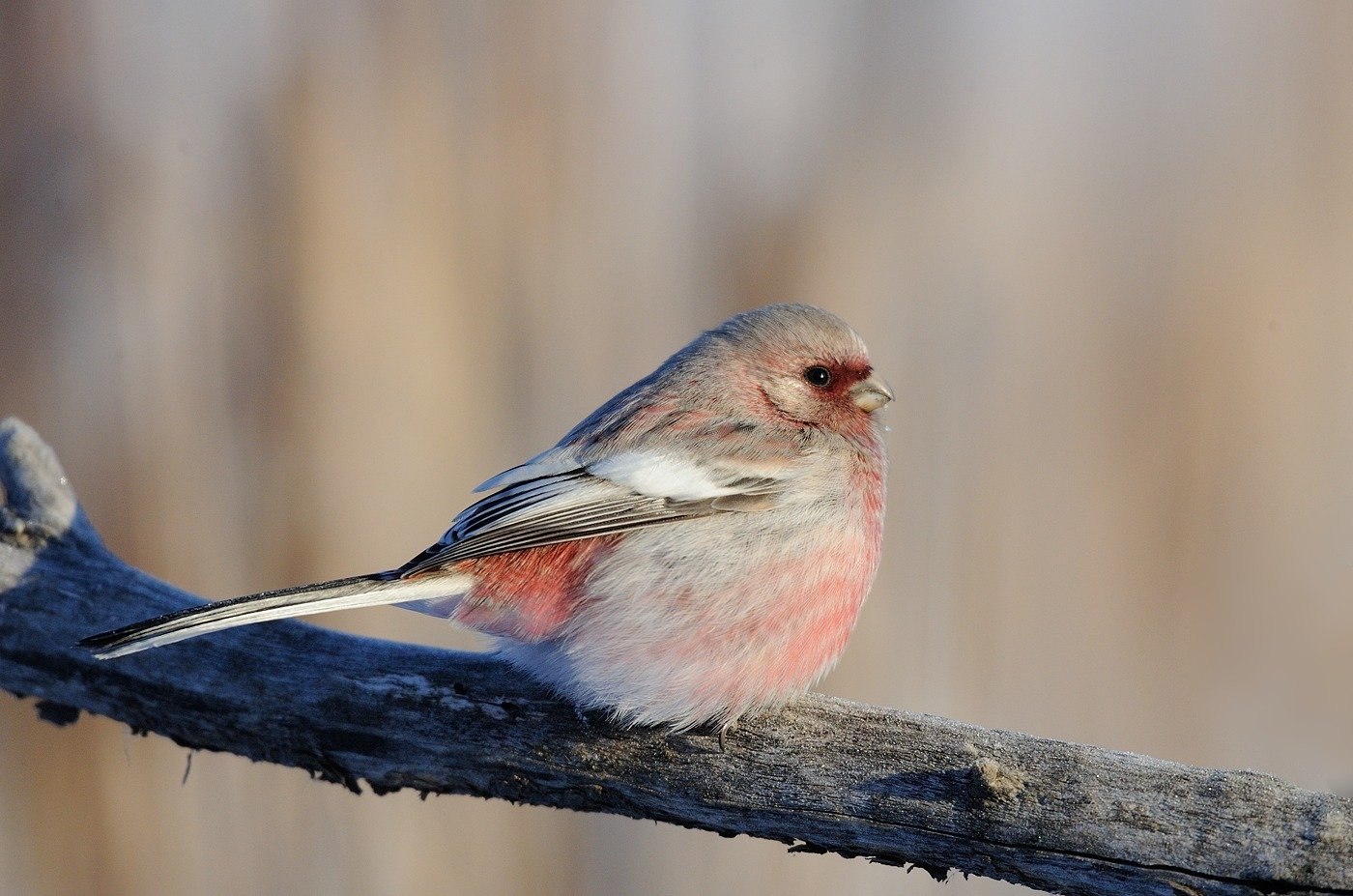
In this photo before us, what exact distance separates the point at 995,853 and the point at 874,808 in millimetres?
266

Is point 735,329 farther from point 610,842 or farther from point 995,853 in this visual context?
point 610,842

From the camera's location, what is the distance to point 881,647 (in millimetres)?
4996

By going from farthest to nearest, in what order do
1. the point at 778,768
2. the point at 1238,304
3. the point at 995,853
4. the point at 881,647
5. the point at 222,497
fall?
the point at 1238,304 < the point at 881,647 < the point at 222,497 < the point at 778,768 < the point at 995,853

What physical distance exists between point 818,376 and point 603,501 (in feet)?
2.50

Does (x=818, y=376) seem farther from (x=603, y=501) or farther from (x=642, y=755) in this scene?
(x=642, y=755)

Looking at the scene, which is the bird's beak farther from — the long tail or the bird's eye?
the long tail

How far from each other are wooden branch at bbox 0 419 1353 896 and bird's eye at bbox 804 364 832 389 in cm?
89

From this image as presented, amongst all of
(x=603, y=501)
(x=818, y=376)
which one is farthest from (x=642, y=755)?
(x=818, y=376)

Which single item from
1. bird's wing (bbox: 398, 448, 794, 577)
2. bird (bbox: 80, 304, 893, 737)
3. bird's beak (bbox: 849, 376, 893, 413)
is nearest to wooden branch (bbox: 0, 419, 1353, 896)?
bird (bbox: 80, 304, 893, 737)

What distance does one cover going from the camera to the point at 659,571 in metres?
2.76

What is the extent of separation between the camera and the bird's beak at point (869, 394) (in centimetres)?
321

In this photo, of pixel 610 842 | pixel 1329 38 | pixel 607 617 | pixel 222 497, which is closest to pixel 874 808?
pixel 607 617

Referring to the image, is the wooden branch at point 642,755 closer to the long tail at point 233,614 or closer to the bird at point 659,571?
the bird at point 659,571

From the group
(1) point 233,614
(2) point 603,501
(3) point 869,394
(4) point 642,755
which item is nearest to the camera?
(1) point 233,614
